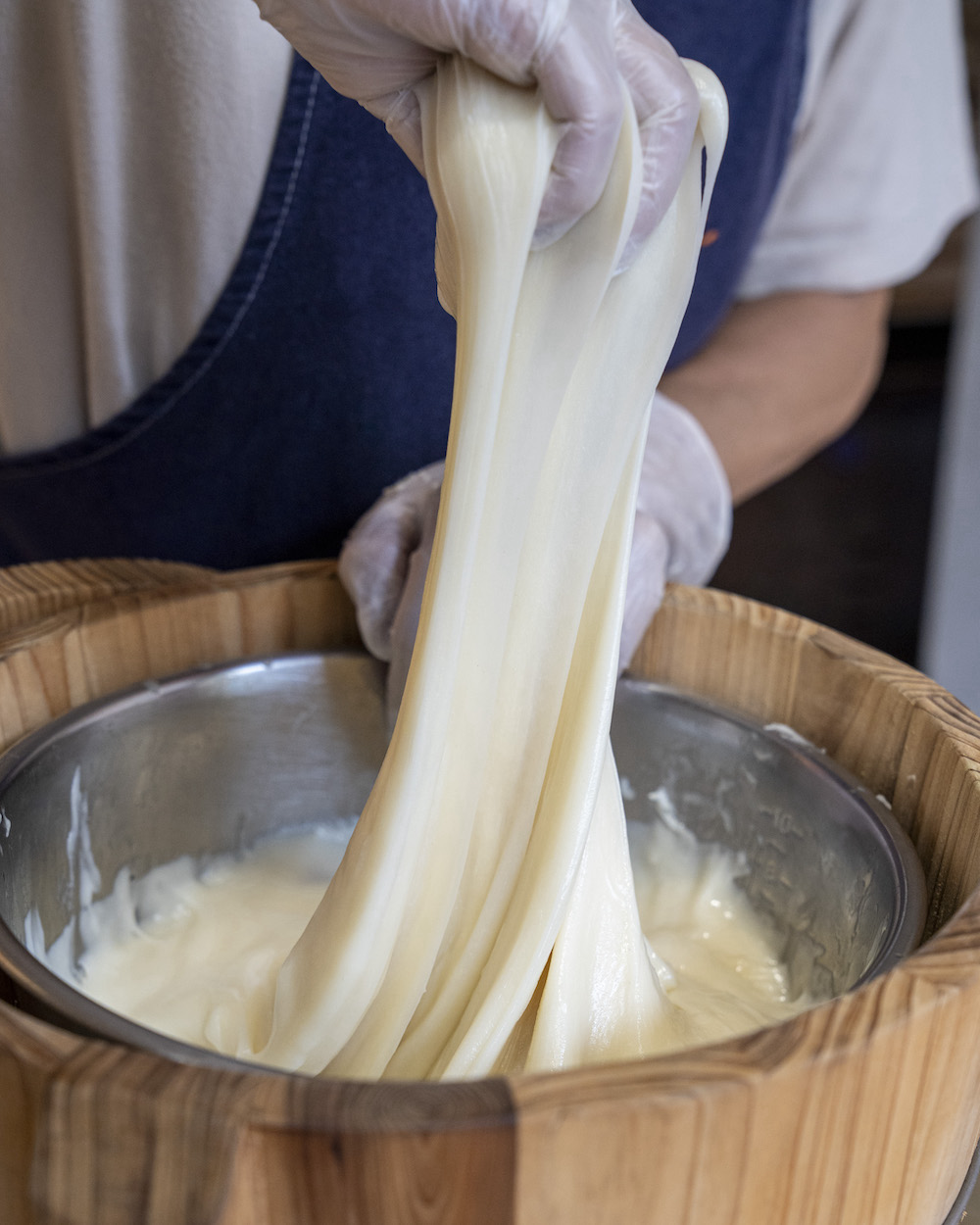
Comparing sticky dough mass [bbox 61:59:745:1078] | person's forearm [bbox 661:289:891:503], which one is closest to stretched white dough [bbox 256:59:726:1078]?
sticky dough mass [bbox 61:59:745:1078]

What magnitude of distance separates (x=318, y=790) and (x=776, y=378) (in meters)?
0.65

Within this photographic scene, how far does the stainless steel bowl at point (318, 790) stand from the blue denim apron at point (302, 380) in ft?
0.73

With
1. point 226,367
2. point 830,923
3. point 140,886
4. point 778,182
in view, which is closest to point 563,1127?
point 830,923

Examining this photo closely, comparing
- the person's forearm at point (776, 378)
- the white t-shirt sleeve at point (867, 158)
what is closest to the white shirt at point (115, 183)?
the person's forearm at point (776, 378)

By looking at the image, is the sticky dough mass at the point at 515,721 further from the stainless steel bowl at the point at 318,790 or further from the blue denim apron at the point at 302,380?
the blue denim apron at the point at 302,380

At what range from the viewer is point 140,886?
710mm

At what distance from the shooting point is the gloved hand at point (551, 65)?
432 mm

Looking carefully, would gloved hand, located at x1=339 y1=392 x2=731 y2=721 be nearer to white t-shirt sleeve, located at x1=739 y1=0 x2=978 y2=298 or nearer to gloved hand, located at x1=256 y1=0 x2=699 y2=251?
gloved hand, located at x1=256 y1=0 x2=699 y2=251

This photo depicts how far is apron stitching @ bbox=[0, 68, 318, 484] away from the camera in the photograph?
79 cm

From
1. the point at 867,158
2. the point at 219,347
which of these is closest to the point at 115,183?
the point at 219,347

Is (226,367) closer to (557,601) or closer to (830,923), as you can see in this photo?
(557,601)

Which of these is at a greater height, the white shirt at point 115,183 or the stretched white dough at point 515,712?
the white shirt at point 115,183

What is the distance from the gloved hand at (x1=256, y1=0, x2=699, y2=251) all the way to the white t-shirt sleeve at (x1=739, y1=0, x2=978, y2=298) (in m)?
0.70

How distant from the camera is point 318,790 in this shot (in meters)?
→ 0.77
